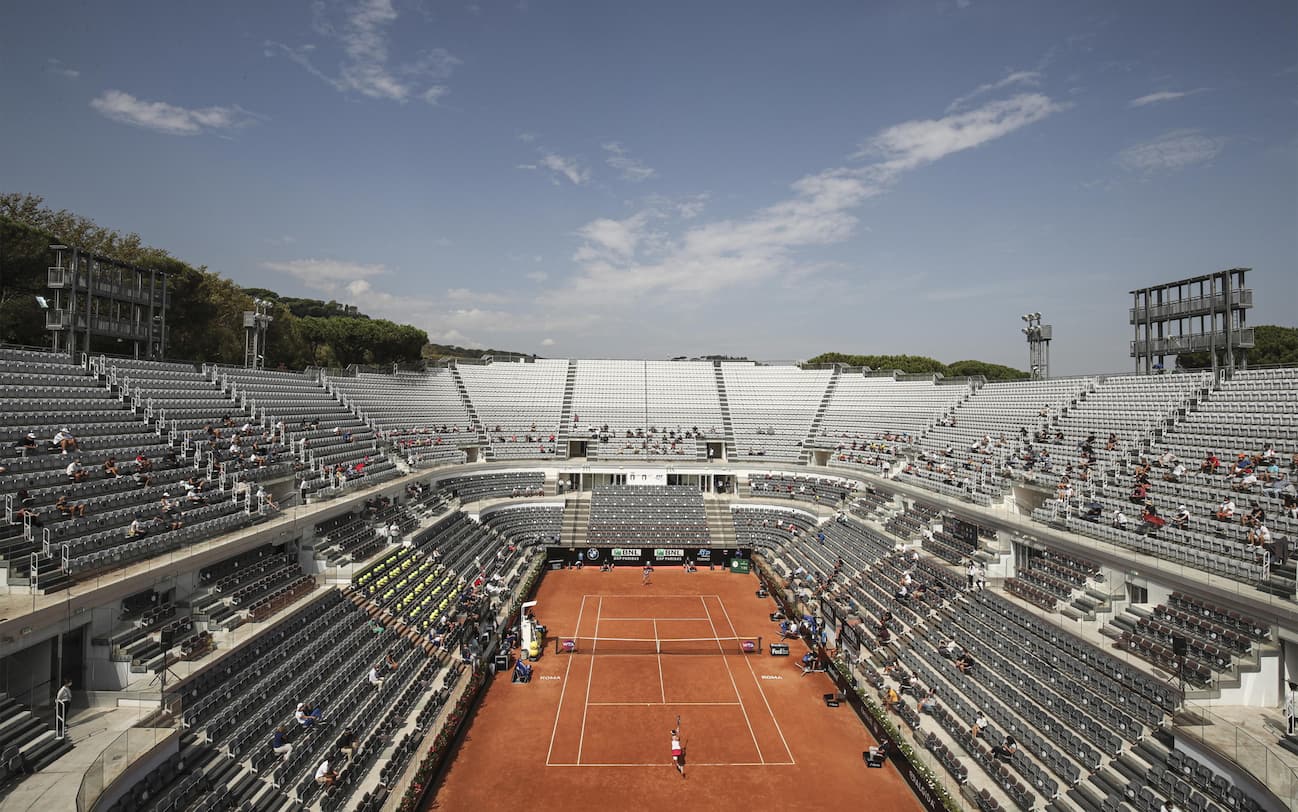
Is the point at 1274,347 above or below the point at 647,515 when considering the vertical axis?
above

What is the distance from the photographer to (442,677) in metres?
23.6

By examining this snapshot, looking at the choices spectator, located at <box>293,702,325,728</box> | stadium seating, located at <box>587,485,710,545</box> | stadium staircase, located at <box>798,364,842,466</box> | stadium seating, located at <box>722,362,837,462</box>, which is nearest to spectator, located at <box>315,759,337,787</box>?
spectator, located at <box>293,702,325,728</box>

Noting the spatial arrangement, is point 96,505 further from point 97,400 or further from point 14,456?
point 97,400

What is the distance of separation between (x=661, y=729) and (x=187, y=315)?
46.8 meters

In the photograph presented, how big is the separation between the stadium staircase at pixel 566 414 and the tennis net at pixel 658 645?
23.1 meters

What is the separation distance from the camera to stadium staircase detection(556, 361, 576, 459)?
52094 mm

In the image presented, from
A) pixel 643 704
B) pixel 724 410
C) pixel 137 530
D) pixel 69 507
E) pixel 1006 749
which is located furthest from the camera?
pixel 724 410

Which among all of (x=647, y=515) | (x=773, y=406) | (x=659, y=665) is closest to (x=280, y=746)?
(x=659, y=665)

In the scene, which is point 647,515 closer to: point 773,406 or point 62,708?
point 773,406

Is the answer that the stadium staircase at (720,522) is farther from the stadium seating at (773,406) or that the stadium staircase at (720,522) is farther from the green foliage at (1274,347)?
the green foliage at (1274,347)

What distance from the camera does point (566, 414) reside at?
56.8 m

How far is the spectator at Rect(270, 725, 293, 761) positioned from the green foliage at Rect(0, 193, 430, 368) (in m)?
32.7

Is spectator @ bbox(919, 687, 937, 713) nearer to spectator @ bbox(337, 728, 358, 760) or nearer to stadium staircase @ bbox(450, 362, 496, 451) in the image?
spectator @ bbox(337, 728, 358, 760)

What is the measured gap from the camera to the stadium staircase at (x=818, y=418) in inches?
2013
